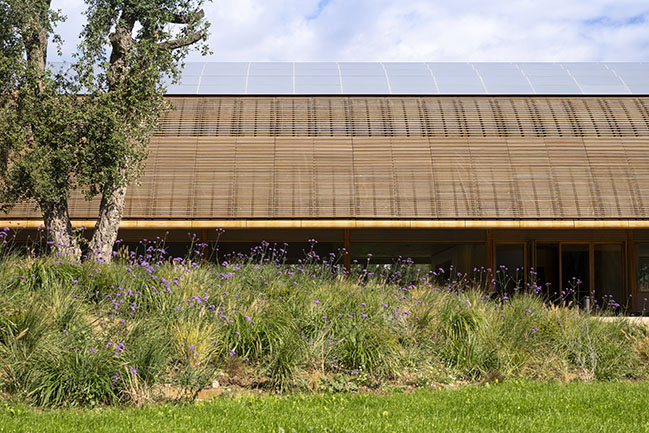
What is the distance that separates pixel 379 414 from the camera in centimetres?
639

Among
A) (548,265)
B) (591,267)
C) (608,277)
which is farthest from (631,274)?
(548,265)

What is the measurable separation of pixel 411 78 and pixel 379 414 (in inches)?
616

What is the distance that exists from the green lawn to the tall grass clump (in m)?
0.50

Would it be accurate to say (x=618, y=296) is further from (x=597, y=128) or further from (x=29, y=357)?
(x=29, y=357)

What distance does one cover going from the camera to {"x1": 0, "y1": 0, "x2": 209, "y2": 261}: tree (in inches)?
401

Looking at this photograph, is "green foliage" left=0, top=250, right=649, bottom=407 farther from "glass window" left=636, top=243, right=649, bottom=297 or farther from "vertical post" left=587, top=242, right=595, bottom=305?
"glass window" left=636, top=243, right=649, bottom=297

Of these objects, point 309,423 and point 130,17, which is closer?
point 309,423

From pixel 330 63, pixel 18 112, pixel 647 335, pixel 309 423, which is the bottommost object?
pixel 309 423

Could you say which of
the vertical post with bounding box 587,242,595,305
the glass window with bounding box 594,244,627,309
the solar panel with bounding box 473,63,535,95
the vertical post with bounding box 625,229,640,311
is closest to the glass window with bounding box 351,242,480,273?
the vertical post with bounding box 587,242,595,305

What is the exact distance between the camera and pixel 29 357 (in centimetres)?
675

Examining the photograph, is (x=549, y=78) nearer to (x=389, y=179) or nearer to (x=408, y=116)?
(x=408, y=116)

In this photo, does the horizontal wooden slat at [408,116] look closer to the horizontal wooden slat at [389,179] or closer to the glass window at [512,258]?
the horizontal wooden slat at [389,179]

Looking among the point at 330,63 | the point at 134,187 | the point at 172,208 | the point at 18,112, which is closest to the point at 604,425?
the point at 18,112

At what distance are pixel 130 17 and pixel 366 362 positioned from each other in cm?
753
